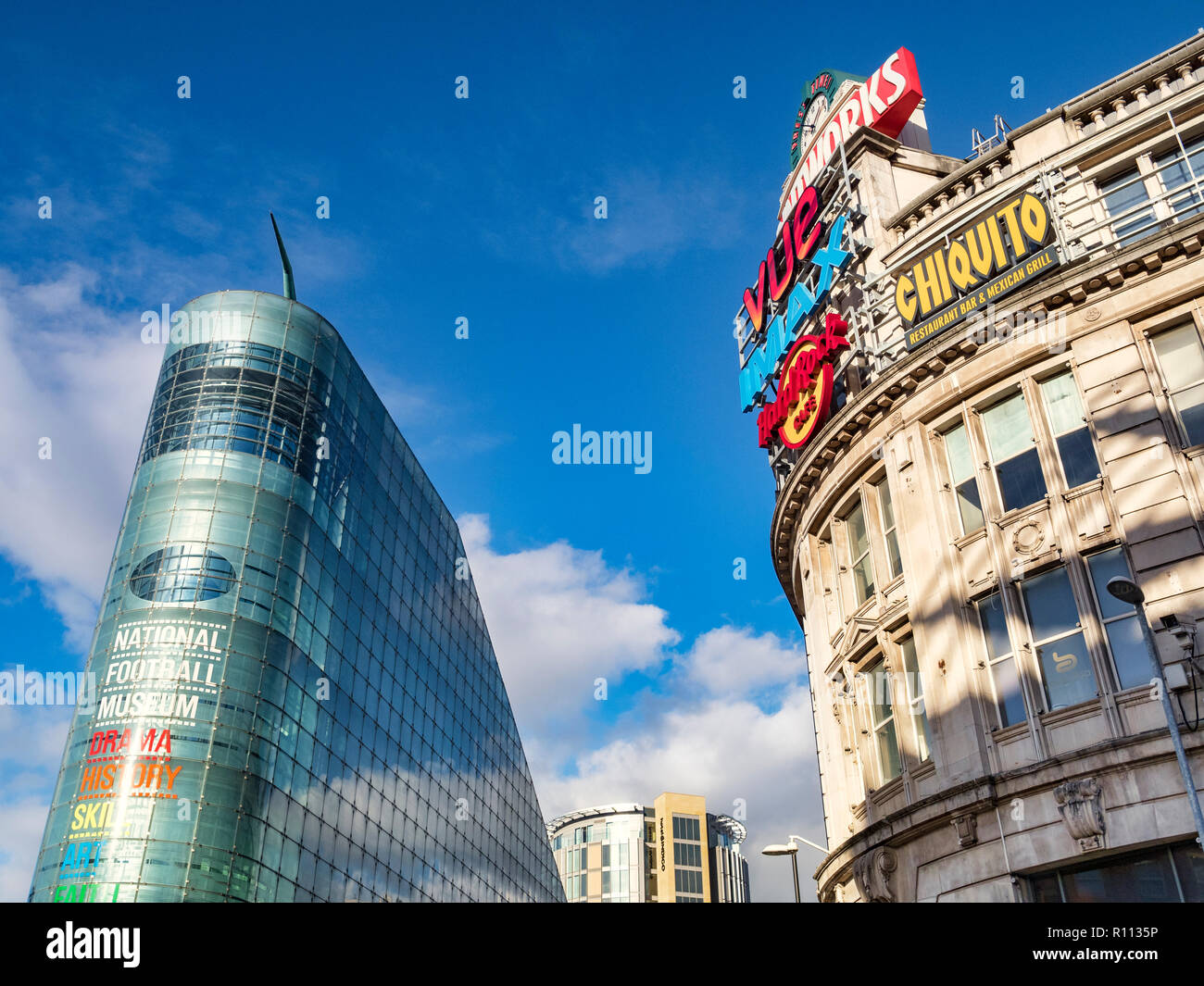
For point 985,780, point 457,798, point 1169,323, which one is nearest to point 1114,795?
point 985,780

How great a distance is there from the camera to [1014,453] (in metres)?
22.3

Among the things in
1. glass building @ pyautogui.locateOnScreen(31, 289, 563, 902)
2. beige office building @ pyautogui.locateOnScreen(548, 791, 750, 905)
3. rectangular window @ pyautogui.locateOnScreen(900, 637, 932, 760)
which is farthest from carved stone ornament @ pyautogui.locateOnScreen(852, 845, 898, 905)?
beige office building @ pyautogui.locateOnScreen(548, 791, 750, 905)

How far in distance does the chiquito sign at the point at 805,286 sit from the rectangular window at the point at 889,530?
2.80m

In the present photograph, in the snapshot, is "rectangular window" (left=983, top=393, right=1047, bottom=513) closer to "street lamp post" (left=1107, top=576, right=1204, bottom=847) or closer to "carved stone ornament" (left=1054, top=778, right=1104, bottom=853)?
"street lamp post" (left=1107, top=576, right=1204, bottom=847)

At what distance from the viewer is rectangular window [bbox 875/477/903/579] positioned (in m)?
24.5

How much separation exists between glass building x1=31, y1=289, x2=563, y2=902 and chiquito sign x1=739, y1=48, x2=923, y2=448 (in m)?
24.7

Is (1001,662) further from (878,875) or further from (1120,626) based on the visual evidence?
(878,875)

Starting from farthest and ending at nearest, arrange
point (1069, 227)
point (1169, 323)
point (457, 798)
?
1. point (457, 798)
2. point (1069, 227)
3. point (1169, 323)

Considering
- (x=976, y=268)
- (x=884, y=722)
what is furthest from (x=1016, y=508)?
(x=976, y=268)

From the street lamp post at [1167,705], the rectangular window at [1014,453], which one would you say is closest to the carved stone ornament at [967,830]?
the street lamp post at [1167,705]

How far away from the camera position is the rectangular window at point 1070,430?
67.9ft
